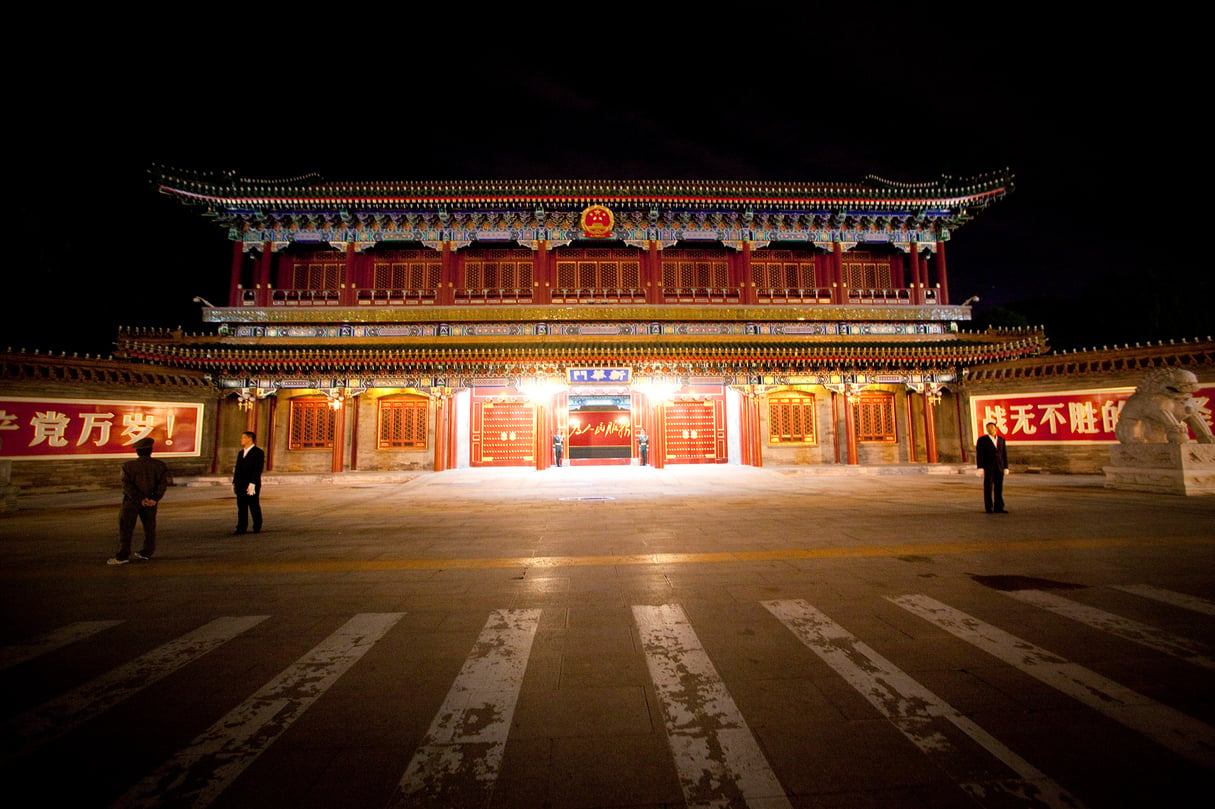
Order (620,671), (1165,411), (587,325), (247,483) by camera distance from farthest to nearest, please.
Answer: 1. (587,325)
2. (1165,411)
3. (247,483)
4. (620,671)

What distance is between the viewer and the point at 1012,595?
407cm

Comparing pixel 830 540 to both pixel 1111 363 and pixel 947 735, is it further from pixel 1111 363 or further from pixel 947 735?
pixel 1111 363

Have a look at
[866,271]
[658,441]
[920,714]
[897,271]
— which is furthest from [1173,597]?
[897,271]

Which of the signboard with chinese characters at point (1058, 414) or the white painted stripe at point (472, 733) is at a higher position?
the signboard with chinese characters at point (1058, 414)

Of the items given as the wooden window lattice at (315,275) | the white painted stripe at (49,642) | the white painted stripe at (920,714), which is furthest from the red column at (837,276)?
the white painted stripe at (49,642)

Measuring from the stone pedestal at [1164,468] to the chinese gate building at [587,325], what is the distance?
246 inches

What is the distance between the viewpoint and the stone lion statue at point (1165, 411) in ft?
32.9

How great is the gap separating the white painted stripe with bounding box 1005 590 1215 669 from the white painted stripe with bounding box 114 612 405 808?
495 cm

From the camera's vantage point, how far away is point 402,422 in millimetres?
17531

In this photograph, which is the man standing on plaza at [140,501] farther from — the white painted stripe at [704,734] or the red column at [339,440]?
the red column at [339,440]

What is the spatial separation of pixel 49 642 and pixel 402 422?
14.7m

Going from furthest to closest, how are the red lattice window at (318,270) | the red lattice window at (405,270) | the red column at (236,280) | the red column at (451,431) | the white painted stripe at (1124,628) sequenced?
the red lattice window at (405,270) → the red lattice window at (318,270) → the red column at (236,280) → the red column at (451,431) → the white painted stripe at (1124,628)

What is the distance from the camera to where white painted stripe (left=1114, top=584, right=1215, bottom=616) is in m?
3.69

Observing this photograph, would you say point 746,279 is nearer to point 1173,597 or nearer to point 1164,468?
point 1164,468
